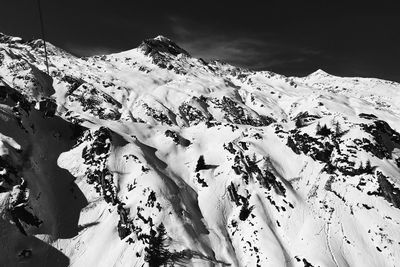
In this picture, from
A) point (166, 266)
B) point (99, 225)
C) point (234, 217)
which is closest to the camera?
point (166, 266)

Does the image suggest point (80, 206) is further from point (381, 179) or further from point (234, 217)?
point (381, 179)

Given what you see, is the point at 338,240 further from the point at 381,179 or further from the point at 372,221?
the point at 381,179

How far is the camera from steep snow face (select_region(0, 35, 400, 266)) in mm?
52938

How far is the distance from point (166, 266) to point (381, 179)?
40.3 metres

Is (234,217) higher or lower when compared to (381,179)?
lower

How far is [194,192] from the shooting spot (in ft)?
225

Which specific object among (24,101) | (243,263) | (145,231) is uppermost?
(24,101)

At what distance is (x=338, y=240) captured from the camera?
59.8 meters

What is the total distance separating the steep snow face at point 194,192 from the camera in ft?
174

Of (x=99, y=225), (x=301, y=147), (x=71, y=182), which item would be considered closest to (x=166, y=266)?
(x=99, y=225)

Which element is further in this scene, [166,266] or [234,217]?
[234,217]

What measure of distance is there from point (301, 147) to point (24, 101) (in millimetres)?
53163

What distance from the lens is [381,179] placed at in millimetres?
67000

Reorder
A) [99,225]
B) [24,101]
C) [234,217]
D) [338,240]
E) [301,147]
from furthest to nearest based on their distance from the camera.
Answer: [301,147] → [24,101] → [234,217] → [338,240] → [99,225]
